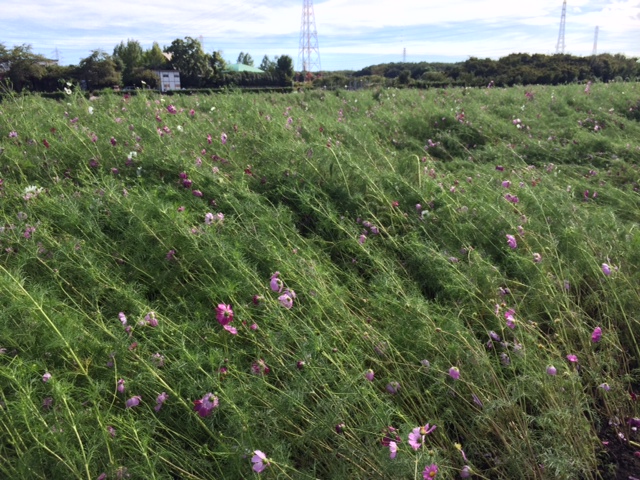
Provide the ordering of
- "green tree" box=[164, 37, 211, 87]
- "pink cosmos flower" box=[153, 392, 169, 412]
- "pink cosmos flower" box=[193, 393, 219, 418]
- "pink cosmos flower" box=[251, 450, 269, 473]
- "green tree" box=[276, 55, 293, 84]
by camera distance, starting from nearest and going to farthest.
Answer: "pink cosmos flower" box=[251, 450, 269, 473]
"pink cosmos flower" box=[193, 393, 219, 418]
"pink cosmos flower" box=[153, 392, 169, 412]
"green tree" box=[164, 37, 211, 87]
"green tree" box=[276, 55, 293, 84]

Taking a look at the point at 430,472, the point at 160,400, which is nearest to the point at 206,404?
the point at 160,400

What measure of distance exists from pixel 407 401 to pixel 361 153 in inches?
126

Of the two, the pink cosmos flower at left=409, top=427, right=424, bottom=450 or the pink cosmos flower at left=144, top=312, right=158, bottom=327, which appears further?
the pink cosmos flower at left=144, top=312, right=158, bottom=327

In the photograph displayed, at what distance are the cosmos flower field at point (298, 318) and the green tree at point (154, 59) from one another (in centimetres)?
4377

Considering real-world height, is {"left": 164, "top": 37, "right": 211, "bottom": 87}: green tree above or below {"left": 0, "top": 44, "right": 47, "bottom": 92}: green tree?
above

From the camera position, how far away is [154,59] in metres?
44.6

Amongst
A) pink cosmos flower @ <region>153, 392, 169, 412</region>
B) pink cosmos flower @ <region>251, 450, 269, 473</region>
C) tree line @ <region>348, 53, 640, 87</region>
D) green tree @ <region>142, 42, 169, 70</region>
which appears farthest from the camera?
green tree @ <region>142, 42, 169, 70</region>

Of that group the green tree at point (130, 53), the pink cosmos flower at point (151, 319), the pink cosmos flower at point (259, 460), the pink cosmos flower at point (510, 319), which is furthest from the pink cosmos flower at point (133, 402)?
the green tree at point (130, 53)

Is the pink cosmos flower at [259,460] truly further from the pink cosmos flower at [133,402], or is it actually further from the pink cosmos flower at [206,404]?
the pink cosmos flower at [133,402]

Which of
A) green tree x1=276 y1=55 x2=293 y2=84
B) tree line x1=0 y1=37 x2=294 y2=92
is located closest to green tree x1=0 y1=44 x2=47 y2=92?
tree line x1=0 y1=37 x2=294 y2=92

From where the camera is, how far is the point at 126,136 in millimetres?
4500

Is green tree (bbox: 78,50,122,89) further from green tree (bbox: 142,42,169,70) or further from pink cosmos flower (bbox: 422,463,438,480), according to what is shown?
pink cosmos flower (bbox: 422,463,438,480)

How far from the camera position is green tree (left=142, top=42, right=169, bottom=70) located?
44.1m

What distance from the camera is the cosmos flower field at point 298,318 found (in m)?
1.87
